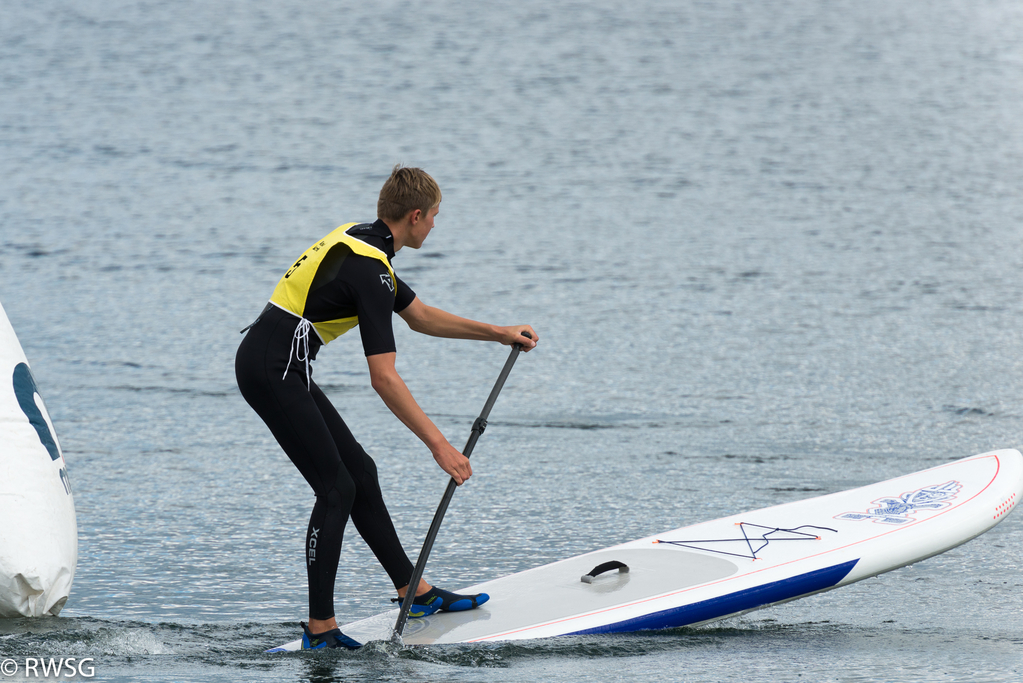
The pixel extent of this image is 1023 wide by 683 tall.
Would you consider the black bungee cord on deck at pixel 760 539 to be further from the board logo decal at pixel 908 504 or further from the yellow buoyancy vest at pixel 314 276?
the yellow buoyancy vest at pixel 314 276

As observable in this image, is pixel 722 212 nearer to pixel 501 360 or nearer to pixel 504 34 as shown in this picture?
pixel 501 360

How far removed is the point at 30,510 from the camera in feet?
16.5

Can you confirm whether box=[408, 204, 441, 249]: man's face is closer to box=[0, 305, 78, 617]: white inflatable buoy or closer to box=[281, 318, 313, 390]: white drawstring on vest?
box=[281, 318, 313, 390]: white drawstring on vest

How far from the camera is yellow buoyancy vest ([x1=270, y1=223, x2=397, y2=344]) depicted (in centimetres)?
453

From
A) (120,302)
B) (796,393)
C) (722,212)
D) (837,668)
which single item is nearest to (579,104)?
(722,212)

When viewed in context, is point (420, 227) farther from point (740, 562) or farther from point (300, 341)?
point (740, 562)

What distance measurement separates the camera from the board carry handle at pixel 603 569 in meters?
5.39

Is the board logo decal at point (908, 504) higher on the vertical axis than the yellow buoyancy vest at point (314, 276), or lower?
lower

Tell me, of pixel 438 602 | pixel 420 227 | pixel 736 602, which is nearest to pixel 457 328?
pixel 420 227

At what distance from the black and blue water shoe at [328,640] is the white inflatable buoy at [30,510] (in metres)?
1.11

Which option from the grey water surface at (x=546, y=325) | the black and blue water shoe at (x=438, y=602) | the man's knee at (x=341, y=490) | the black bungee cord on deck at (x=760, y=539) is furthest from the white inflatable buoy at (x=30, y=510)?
the black bungee cord on deck at (x=760, y=539)

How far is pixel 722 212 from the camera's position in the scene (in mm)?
15508

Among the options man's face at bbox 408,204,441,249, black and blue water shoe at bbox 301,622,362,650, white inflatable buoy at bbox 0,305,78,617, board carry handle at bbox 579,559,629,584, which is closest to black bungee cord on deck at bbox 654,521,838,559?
board carry handle at bbox 579,559,629,584

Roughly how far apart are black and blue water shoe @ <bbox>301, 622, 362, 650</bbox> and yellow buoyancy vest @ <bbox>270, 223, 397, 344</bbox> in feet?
3.60
